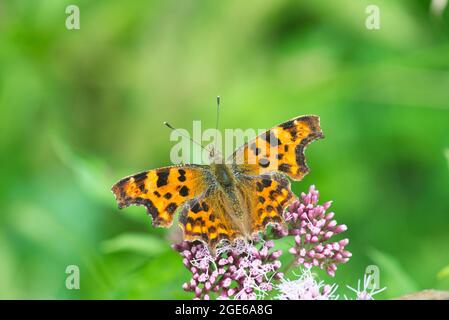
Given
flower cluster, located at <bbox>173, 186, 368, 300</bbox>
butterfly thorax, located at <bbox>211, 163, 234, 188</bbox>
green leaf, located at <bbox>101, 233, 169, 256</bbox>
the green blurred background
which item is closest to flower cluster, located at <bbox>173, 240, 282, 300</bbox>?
flower cluster, located at <bbox>173, 186, 368, 300</bbox>

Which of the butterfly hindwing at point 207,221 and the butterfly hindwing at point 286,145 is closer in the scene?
the butterfly hindwing at point 207,221

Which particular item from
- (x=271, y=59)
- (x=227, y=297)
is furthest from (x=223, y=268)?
(x=271, y=59)

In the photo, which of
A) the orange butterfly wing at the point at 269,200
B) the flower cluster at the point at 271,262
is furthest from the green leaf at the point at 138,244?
the orange butterfly wing at the point at 269,200

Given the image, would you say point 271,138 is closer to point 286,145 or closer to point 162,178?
point 286,145

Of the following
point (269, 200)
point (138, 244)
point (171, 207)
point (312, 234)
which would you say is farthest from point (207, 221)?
point (138, 244)

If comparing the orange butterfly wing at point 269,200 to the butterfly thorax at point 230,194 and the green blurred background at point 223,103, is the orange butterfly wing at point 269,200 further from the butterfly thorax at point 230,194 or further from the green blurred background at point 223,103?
the green blurred background at point 223,103

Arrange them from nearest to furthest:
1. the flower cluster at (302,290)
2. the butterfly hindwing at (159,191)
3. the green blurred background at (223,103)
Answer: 1. the flower cluster at (302,290)
2. the butterfly hindwing at (159,191)
3. the green blurred background at (223,103)
